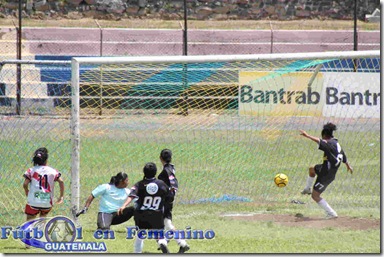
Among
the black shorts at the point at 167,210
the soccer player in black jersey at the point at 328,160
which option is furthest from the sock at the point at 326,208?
the black shorts at the point at 167,210

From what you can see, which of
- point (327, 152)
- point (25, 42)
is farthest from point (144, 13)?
point (327, 152)

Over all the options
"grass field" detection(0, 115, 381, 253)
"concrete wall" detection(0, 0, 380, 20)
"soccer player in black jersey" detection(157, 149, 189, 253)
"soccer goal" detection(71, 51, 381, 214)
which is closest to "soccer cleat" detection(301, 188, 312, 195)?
"grass field" detection(0, 115, 381, 253)

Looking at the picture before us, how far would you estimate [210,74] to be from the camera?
62.0ft

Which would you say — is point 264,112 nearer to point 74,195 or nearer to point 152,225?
point 74,195

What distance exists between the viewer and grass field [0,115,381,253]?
435 inches

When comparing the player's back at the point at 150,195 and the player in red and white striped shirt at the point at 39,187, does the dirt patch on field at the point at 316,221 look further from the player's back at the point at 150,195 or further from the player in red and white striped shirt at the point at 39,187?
the player in red and white striped shirt at the point at 39,187

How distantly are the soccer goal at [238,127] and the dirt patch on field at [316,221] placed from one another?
1.63 meters

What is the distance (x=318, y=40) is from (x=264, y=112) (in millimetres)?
15989

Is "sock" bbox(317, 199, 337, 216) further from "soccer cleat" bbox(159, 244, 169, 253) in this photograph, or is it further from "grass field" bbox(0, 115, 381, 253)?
"soccer cleat" bbox(159, 244, 169, 253)

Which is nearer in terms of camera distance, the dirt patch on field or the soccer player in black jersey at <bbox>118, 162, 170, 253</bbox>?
the soccer player in black jersey at <bbox>118, 162, 170, 253</bbox>

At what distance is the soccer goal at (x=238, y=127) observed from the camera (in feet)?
50.1

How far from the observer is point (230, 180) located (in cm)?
1528

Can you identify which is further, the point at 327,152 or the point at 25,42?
the point at 25,42

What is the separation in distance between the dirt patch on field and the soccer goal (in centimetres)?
163
